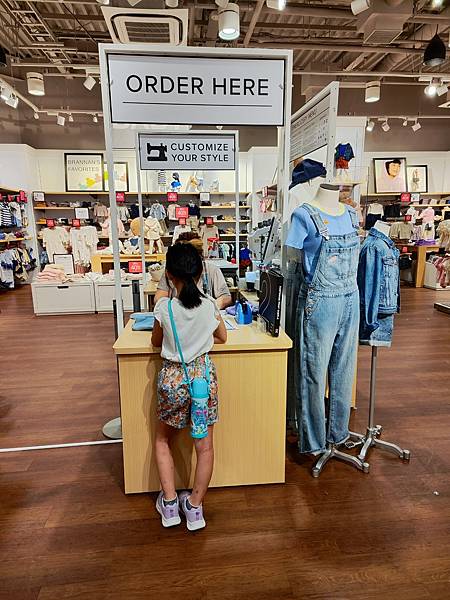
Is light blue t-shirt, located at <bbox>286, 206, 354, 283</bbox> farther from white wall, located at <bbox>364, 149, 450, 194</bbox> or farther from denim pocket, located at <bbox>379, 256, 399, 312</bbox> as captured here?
white wall, located at <bbox>364, 149, 450, 194</bbox>

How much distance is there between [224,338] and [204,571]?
40.6 inches

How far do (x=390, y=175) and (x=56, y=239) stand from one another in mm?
7779

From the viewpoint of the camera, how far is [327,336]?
2299 millimetres

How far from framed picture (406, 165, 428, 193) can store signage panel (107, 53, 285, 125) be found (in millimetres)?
8854

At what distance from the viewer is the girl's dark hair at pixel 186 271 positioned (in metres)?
1.86

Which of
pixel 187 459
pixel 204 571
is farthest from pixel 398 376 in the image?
pixel 204 571

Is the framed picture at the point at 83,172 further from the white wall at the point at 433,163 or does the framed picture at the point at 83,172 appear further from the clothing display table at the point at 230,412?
the clothing display table at the point at 230,412

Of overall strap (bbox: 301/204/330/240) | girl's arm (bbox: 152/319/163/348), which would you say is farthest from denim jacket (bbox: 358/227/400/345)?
girl's arm (bbox: 152/319/163/348)

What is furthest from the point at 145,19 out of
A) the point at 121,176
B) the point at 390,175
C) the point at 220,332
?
the point at 390,175

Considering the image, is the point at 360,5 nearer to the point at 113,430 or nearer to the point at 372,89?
the point at 372,89

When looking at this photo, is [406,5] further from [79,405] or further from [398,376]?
[79,405]

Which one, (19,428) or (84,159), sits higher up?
(84,159)

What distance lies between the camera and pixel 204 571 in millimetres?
1810

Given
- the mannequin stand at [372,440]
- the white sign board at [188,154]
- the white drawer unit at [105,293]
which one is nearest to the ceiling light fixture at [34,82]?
the white drawer unit at [105,293]
